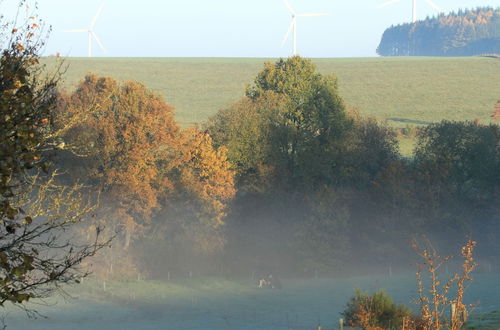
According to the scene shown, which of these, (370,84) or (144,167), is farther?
(370,84)

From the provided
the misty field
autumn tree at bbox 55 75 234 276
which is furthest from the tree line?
the misty field

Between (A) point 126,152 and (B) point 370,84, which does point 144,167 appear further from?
(B) point 370,84

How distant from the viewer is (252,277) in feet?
263

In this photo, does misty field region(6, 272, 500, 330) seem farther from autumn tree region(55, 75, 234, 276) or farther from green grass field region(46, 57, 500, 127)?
green grass field region(46, 57, 500, 127)

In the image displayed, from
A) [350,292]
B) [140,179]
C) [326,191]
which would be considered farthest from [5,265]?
[326,191]

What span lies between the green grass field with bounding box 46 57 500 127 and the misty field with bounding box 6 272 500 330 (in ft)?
186

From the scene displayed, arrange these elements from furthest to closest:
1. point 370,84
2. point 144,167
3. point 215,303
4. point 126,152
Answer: point 370,84 < point 144,167 < point 126,152 < point 215,303

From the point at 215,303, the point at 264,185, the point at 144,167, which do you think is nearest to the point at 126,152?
the point at 144,167

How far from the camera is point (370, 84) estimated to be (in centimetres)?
16900

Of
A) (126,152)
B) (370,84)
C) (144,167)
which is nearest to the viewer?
(126,152)

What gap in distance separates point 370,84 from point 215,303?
A: 347 ft

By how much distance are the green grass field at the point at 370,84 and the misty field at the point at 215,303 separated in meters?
56.6

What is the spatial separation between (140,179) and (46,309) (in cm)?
1666

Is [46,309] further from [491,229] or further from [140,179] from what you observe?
[491,229]
